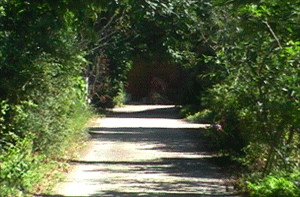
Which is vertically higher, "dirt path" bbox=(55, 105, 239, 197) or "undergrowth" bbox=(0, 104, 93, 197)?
"undergrowth" bbox=(0, 104, 93, 197)

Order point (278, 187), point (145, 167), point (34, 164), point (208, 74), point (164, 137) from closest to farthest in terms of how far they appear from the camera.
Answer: point (278, 187) < point (34, 164) < point (208, 74) < point (145, 167) < point (164, 137)

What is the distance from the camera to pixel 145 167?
17.0 m

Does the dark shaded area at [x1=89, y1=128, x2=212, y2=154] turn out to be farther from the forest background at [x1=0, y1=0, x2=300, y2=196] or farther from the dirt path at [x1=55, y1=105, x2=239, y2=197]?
the forest background at [x1=0, y1=0, x2=300, y2=196]

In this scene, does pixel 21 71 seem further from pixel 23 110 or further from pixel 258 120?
pixel 258 120

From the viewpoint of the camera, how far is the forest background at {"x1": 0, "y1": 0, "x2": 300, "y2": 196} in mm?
11562

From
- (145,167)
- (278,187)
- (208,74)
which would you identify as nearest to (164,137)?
(145,167)

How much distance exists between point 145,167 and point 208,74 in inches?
100.0

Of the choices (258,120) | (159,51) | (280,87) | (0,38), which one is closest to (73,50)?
(0,38)

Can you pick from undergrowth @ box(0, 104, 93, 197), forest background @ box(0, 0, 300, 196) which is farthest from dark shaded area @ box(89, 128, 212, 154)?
undergrowth @ box(0, 104, 93, 197)

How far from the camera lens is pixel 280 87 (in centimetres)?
1209

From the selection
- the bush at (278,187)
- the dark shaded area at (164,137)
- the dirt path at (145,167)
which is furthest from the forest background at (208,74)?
the dark shaded area at (164,137)

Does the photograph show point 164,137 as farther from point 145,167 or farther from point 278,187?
point 278,187

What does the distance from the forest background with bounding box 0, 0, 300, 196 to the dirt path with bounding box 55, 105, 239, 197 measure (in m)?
0.62

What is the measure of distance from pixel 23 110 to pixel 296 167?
5.70 m
